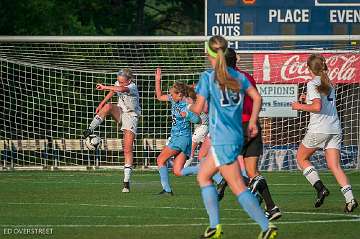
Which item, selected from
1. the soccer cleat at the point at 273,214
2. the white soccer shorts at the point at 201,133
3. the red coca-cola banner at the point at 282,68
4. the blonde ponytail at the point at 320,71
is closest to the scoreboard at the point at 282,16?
the red coca-cola banner at the point at 282,68

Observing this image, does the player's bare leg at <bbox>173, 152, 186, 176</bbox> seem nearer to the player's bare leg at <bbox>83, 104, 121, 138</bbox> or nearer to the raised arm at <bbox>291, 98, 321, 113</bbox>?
the player's bare leg at <bbox>83, 104, 121, 138</bbox>

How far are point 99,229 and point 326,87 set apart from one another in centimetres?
345

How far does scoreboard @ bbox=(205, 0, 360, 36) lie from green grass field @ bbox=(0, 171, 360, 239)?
Answer: 5.12 metres

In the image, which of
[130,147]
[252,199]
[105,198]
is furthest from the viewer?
[130,147]

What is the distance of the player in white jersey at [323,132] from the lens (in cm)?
1515

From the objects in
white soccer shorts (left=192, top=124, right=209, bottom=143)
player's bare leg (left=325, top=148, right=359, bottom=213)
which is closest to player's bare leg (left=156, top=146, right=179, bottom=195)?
white soccer shorts (left=192, top=124, right=209, bottom=143)

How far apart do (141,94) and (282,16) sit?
12.0 feet

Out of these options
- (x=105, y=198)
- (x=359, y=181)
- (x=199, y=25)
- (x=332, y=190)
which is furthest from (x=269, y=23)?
(x=199, y=25)

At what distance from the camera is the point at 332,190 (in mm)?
20141

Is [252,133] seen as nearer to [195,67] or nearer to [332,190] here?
[332,190]

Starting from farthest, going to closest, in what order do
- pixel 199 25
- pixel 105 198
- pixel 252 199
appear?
1. pixel 199 25
2. pixel 105 198
3. pixel 252 199

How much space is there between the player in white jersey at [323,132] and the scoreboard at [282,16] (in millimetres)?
11139

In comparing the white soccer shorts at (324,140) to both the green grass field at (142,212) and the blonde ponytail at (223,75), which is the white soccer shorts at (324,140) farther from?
the blonde ponytail at (223,75)

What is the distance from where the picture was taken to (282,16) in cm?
2680
